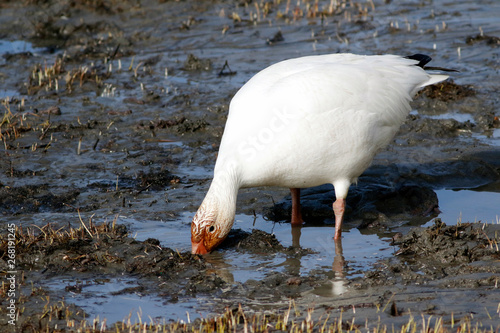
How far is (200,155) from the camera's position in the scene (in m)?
8.53

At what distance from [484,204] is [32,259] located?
4.76 meters

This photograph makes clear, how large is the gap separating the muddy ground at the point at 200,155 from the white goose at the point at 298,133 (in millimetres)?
547

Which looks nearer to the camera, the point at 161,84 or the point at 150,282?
the point at 150,282

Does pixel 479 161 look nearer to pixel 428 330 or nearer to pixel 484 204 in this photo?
pixel 484 204

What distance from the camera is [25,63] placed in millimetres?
12016

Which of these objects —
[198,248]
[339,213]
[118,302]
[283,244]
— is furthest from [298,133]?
[118,302]

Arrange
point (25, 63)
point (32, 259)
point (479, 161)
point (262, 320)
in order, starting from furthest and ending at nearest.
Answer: point (25, 63) → point (479, 161) → point (32, 259) → point (262, 320)

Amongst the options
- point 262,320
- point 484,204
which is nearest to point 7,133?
point 262,320

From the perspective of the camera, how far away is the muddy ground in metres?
5.20

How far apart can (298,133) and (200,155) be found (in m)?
2.91

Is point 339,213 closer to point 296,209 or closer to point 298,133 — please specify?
point 296,209

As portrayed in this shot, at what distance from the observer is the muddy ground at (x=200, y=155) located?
5199 millimetres

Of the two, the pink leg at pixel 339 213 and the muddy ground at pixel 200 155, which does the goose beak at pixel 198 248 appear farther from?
the pink leg at pixel 339 213

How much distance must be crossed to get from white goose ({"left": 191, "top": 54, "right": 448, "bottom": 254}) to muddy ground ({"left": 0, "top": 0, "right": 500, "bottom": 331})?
21.5 inches
